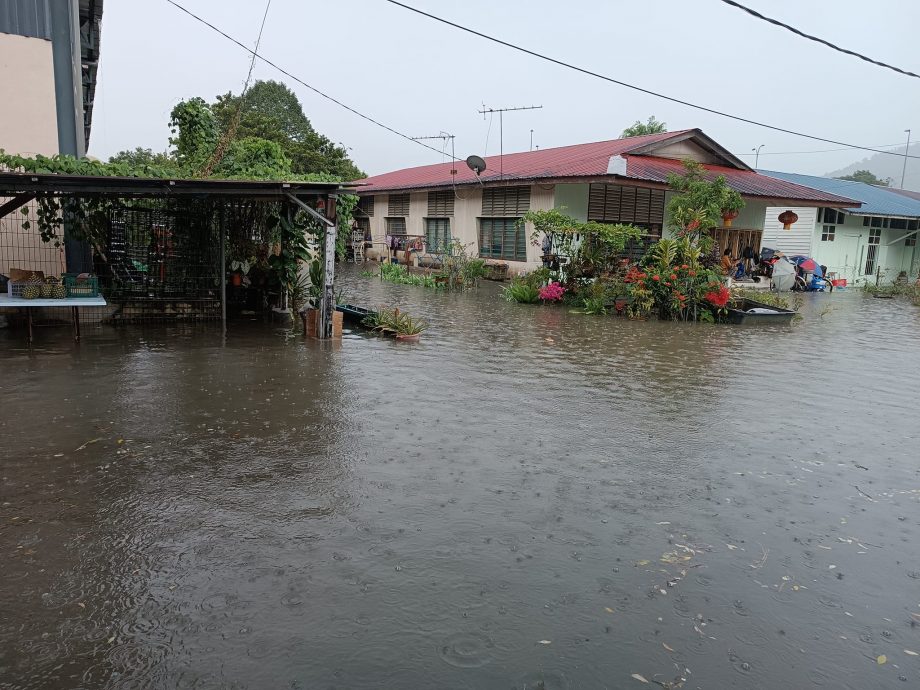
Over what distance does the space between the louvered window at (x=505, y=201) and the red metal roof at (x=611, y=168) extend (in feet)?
1.86

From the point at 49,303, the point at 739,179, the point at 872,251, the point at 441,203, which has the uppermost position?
the point at 739,179

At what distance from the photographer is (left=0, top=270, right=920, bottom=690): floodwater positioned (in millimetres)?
3428

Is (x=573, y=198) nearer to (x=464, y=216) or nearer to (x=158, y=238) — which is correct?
(x=464, y=216)

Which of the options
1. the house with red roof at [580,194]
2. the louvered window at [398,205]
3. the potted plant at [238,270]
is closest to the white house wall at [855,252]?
the house with red roof at [580,194]

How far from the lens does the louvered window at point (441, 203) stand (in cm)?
2739

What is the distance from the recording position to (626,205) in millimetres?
21812

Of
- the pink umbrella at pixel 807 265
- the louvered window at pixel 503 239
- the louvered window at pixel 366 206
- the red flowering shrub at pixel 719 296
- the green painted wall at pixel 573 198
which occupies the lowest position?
the red flowering shrub at pixel 719 296

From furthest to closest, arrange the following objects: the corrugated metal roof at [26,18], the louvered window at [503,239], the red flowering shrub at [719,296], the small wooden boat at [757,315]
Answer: the louvered window at [503,239], the small wooden boat at [757,315], the red flowering shrub at [719,296], the corrugated metal roof at [26,18]

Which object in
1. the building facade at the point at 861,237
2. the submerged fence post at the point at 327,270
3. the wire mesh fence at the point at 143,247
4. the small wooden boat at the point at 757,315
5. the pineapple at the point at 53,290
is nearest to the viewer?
the pineapple at the point at 53,290

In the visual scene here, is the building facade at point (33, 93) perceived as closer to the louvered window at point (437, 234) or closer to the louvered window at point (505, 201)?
the louvered window at point (505, 201)

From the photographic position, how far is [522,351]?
455 inches

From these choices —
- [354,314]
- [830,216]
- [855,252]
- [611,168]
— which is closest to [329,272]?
[354,314]

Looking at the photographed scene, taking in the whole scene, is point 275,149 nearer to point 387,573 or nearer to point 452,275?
point 452,275

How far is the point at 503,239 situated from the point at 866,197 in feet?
57.5
